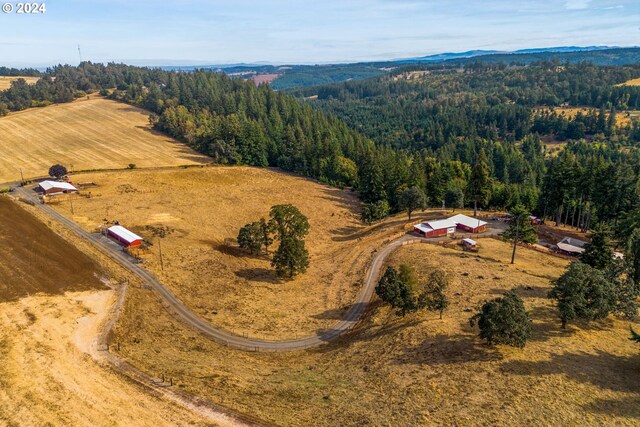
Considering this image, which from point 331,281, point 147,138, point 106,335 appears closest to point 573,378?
point 331,281

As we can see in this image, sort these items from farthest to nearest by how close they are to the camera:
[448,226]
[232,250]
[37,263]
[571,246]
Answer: [448,226], [232,250], [571,246], [37,263]

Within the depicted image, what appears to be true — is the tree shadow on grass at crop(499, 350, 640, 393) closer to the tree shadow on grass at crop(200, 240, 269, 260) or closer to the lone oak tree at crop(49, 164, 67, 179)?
the tree shadow on grass at crop(200, 240, 269, 260)

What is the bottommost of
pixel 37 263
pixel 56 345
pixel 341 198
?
pixel 341 198

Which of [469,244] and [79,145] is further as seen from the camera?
[79,145]

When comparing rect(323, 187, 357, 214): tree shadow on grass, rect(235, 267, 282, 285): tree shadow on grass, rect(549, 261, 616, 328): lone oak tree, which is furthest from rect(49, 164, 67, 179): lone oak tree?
rect(549, 261, 616, 328): lone oak tree

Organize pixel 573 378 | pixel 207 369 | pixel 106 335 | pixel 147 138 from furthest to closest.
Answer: pixel 147 138
pixel 106 335
pixel 207 369
pixel 573 378

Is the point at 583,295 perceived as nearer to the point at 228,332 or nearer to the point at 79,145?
the point at 228,332

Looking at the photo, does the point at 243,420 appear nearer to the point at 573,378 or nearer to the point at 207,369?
the point at 207,369

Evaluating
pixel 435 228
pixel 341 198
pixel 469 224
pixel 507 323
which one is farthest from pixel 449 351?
pixel 341 198
